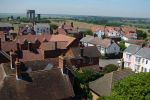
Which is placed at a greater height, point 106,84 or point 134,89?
point 134,89

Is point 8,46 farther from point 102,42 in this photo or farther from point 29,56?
point 102,42

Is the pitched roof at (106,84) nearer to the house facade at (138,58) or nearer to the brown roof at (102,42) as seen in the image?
the house facade at (138,58)

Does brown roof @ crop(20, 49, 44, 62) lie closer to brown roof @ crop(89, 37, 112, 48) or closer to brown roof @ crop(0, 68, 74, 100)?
brown roof @ crop(0, 68, 74, 100)

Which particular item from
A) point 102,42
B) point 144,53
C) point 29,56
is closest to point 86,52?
point 144,53

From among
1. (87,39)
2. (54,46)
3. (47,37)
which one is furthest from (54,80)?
(87,39)

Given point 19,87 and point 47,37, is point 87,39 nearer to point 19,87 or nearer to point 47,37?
point 47,37

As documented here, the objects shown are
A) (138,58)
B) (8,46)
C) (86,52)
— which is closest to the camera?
(8,46)

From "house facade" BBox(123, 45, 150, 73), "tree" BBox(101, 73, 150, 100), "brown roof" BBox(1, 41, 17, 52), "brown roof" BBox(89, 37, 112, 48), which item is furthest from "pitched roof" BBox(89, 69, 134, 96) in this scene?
"brown roof" BBox(89, 37, 112, 48)
